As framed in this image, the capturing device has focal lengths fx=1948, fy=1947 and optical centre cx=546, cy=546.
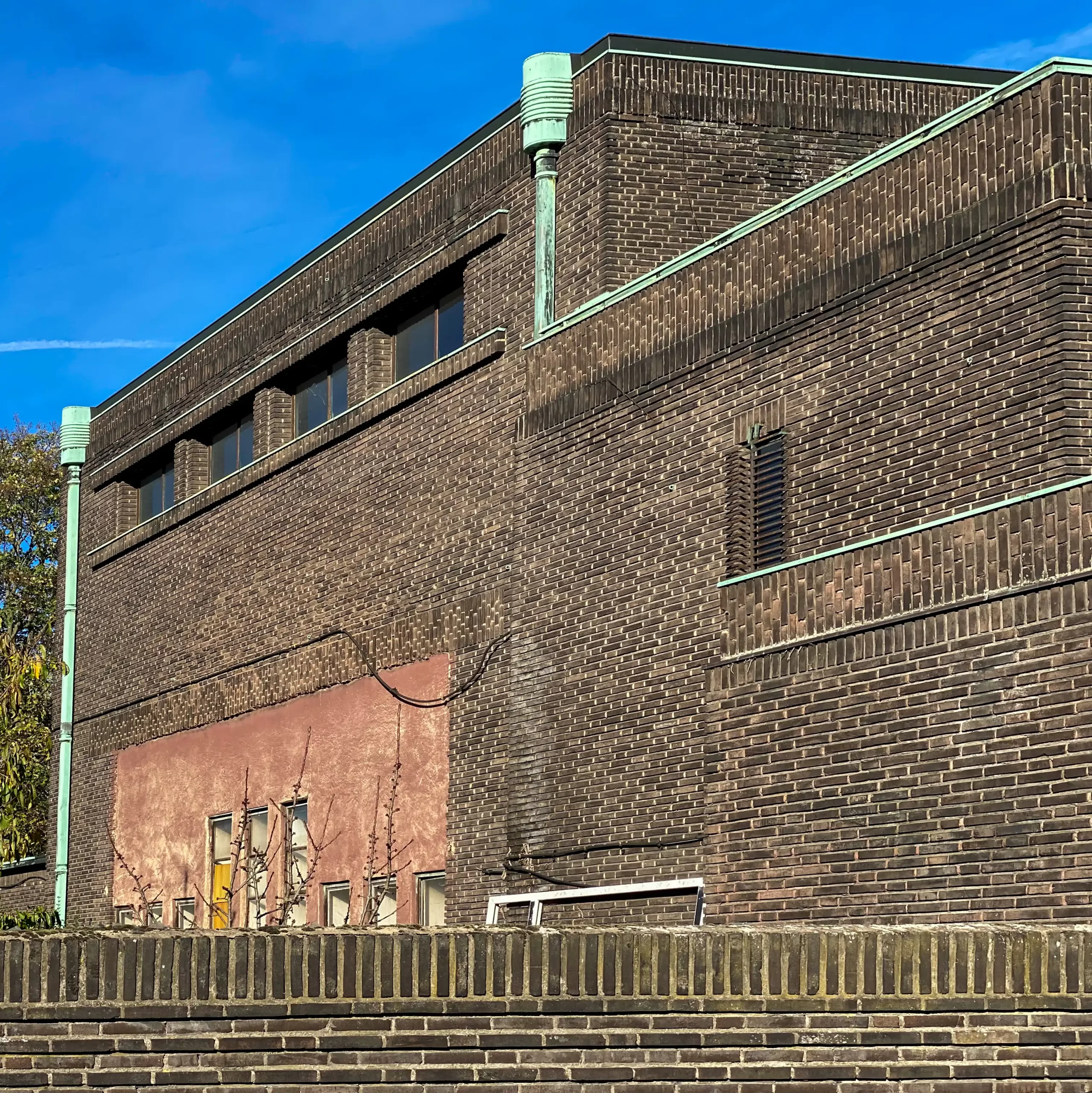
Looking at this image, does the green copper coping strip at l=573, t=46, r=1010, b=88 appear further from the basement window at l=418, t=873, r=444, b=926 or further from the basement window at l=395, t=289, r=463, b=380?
the basement window at l=418, t=873, r=444, b=926

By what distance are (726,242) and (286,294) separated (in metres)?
10.9

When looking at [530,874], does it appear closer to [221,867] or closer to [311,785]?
[311,785]

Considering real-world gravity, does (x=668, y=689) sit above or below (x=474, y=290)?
below

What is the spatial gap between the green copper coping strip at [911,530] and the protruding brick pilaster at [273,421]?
11434mm

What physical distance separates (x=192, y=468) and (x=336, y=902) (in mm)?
8653

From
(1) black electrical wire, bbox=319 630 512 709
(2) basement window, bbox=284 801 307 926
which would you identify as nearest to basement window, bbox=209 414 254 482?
(1) black electrical wire, bbox=319 630 512 709

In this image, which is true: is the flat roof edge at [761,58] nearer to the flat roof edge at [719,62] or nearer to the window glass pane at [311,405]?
the flat roof edge at [719,62]

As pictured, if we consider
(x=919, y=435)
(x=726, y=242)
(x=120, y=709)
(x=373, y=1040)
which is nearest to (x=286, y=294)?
(x=120, y=709)

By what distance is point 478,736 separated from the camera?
68.8 ft

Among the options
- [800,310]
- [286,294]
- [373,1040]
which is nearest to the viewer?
[373,1040]

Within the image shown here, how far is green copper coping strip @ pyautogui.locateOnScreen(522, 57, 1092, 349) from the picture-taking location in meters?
14.8

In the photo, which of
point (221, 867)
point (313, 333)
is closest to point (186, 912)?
point (221, 867)

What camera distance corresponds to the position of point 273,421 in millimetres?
27094

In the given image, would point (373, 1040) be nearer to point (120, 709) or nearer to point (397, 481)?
point (397, 481)
